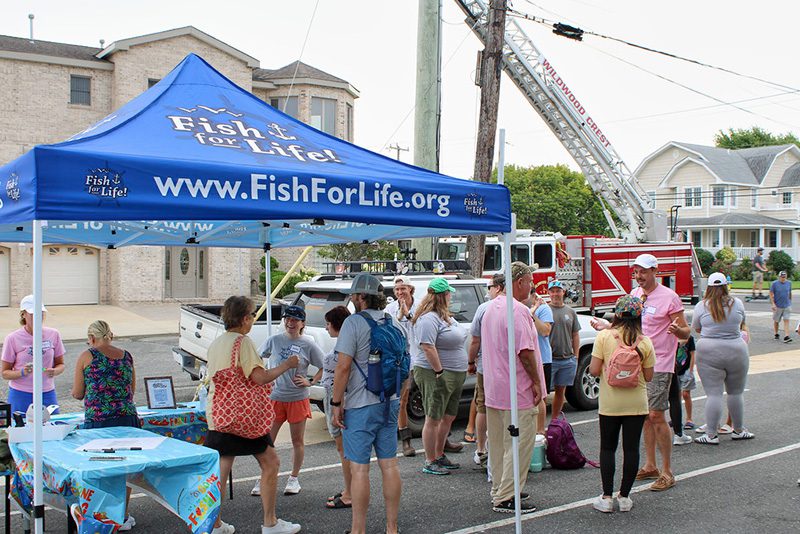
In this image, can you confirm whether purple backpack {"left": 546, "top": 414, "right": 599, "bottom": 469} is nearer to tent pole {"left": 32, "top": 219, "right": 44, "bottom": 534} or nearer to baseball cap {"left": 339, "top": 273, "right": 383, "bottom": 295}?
baseball cap {"left": 339, "top": 273, "right": 383, "bottom": 295}

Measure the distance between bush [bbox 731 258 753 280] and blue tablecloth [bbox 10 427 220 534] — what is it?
1834 inches

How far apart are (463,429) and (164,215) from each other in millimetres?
5599

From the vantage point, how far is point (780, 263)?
44.0m

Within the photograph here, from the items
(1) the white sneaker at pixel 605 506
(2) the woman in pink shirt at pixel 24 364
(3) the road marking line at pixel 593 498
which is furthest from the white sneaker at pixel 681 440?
(2) the woman in pink shirt at pixel 24 364

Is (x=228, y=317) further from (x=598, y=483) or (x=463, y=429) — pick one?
(x=463, y=429)

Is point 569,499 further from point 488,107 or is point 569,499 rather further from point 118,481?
point 488,107

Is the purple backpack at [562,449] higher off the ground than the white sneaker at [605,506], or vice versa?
the purple backpack at [562,449]

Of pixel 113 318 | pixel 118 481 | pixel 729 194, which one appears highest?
pixel 729 194

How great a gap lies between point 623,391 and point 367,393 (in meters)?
2.11

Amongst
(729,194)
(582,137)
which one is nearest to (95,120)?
(582,137)

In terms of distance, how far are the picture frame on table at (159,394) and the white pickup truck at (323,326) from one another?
1.99 m

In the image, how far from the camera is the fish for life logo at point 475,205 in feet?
18.1

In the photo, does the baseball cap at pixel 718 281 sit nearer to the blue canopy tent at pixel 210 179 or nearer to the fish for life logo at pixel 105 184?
the blue canopy tent at pixel 210 179

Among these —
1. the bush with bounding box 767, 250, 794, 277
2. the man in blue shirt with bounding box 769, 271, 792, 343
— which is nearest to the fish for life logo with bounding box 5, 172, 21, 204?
the man in blue shirt with bounding box 769, 271, 792, 343
